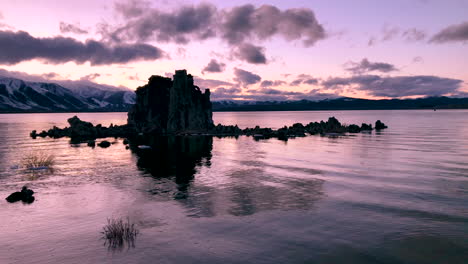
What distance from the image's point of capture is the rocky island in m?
109

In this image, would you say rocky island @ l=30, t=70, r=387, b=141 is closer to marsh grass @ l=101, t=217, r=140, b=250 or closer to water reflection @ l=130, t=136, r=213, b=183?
water reflection @ l=130, t=136, r=213, b=183

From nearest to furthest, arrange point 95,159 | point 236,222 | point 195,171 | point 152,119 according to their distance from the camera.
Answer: point 236,222, point 195,171, point 95,159, point 152,119

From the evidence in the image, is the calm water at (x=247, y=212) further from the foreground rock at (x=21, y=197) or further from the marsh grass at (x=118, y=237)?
the foreground rock at (x=21, y=197)

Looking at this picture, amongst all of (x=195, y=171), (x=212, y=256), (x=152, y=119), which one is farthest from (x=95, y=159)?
(x=152, y=119)

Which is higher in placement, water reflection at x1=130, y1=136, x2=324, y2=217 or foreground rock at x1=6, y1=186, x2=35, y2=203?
foreground rock at x1=6, y1=186, x2=35, y2=203

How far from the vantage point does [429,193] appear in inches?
1265

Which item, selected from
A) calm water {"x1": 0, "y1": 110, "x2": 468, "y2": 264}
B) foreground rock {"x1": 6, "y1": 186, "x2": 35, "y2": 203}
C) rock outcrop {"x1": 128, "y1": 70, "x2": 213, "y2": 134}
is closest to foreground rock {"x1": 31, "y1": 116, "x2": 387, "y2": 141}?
rock outcrop {"x1": 128, "y1": 70, "x2": 213, "y2": 134}

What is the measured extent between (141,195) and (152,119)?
103974 millimetres

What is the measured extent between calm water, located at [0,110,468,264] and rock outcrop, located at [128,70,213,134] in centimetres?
7450

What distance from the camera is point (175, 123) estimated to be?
12512 cm

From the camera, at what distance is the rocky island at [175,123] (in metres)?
109

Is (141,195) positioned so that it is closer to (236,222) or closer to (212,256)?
(236,222)

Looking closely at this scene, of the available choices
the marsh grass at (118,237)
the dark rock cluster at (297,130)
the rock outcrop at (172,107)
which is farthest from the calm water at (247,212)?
the rock outcrop at (172,107)

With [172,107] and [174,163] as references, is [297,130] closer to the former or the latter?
[172,107]
